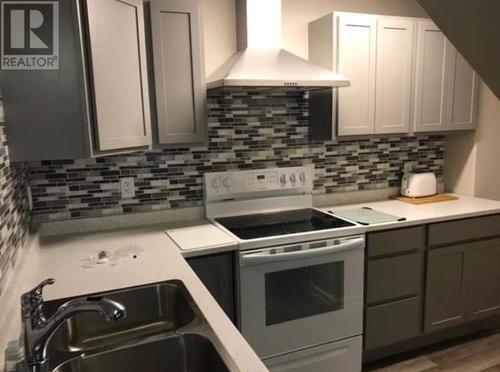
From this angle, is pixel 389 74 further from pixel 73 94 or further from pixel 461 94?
pixel 73 94

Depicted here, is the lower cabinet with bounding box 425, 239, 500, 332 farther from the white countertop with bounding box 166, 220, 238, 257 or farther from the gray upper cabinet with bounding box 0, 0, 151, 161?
the gray upper cabinet with bounding box 0, 0, 151, 161

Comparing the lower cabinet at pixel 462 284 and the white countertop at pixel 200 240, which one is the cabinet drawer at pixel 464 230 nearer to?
the lower cabinet at pixel 462 284

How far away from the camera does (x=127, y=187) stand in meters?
2.39

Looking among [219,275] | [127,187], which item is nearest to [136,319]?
[219,275]

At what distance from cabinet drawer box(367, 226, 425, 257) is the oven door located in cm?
10

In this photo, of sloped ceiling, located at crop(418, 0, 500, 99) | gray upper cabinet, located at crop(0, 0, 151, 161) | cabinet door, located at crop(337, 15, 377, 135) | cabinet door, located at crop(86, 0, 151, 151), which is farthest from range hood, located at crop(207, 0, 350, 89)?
sloped ceiling, located at crop(418, 0, 500, 99)

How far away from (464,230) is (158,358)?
2153mm

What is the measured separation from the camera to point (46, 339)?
40.0 inches

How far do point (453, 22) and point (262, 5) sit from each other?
5.53ft

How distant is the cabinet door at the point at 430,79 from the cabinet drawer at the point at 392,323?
1.19m

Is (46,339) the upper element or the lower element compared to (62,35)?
lower

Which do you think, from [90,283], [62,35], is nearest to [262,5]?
[62,35]

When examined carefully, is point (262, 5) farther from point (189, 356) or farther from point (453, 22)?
point (189, 356)

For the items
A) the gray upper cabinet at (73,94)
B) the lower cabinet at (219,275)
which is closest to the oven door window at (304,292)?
the lower cabinet at (219,275)
